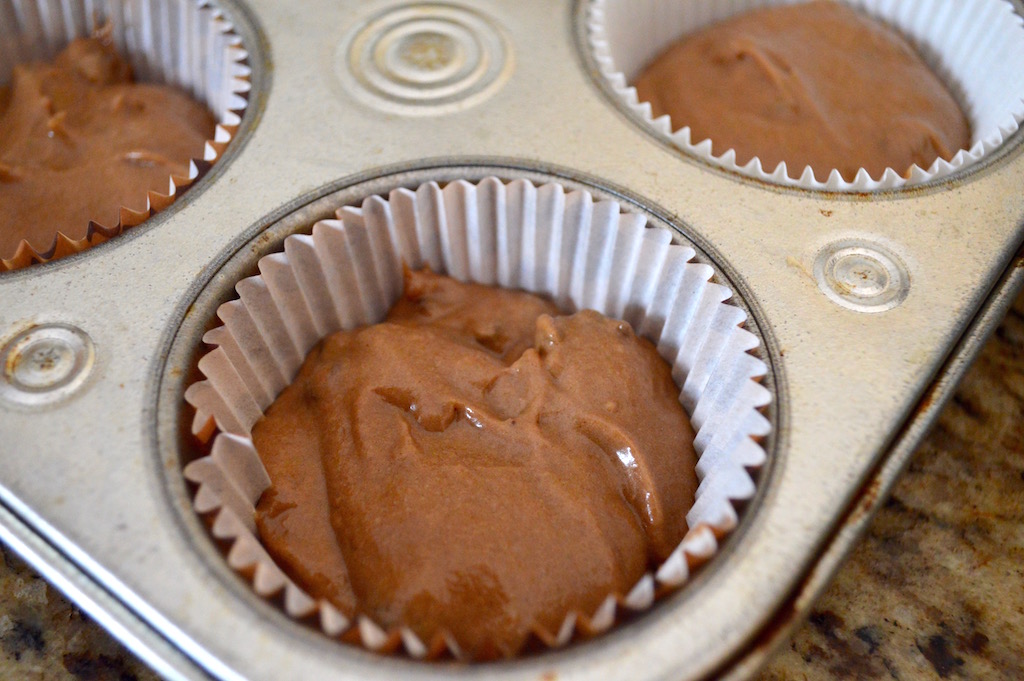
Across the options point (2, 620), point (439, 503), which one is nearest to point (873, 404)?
point (439, 503)

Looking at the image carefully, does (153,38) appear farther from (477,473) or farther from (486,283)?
(477,473)

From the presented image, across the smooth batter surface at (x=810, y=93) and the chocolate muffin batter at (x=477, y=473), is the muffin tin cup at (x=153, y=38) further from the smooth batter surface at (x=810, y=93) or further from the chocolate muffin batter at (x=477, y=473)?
the smooth batter surface at (x=810, y=93)

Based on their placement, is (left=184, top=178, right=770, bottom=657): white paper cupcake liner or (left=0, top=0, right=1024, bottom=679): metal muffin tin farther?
(left=184, top=178, right=770, bottom=657): white paper cupcake liner

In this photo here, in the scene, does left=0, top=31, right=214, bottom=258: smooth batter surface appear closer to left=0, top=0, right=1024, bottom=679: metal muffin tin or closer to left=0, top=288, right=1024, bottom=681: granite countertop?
left=0, top=0, right=1024, bottom=679: metal muffin tin

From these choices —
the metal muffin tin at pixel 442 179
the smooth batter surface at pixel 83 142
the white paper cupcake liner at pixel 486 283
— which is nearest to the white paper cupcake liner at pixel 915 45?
the metal muffin tin at pixel 442 179

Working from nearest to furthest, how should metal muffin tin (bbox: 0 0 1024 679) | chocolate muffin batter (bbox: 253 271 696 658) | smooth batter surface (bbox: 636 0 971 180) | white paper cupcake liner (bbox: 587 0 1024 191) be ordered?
metal muffin tin (bbox: 0 0 1024 679) → chocolate muffin batter (bbox: 253 271 696 658) → white paper cupcake liner (bbox: 587 0 1024 191) → smooth batter surface (bbox: 636 0 971 180)

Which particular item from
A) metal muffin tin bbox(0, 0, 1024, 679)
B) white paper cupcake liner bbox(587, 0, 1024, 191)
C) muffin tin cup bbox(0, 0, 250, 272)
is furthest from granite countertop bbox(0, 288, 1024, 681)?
muffin tin cup bbox(0, 0, 250, 272)

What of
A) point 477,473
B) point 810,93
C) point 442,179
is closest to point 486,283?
point 442,179
